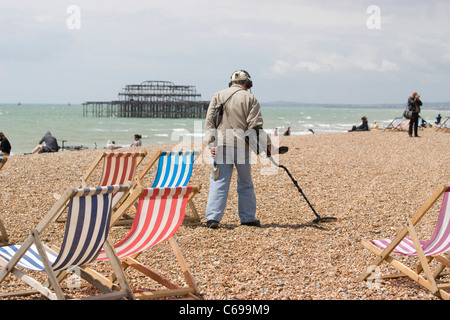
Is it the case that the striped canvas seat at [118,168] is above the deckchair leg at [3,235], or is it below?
above

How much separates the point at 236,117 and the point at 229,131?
0.45 feet

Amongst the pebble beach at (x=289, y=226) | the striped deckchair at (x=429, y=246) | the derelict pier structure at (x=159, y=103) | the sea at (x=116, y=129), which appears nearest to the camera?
the striped deckchair at (x=429, y=246)

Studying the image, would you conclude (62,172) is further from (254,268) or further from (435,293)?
(435,293)

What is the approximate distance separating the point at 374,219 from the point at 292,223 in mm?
875

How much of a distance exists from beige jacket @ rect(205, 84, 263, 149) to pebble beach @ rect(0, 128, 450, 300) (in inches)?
32.2

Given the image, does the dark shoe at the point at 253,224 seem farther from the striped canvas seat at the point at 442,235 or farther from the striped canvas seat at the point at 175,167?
the striped canvas seat at the point at 442,235

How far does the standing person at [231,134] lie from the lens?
4.96 metres

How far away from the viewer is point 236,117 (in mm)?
4953

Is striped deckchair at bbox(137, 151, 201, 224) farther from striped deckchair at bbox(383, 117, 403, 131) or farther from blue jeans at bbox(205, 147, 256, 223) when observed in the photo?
striped deckchair at bbox(383, 117, 403, 131)

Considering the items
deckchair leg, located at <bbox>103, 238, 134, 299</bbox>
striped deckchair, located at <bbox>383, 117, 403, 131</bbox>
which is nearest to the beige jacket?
deckchair leg, located at <bbox>103, 238, 134, 299</bbox>

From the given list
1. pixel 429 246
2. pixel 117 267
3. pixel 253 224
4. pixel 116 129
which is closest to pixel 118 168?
pixel 253 224

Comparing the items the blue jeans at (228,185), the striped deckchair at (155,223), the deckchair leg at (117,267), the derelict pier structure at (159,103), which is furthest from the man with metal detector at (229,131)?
the derelict pier structure at (159,103)

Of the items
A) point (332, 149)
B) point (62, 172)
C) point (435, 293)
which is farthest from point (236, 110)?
point (332, 149)

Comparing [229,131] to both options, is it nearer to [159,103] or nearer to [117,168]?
[117,168]
